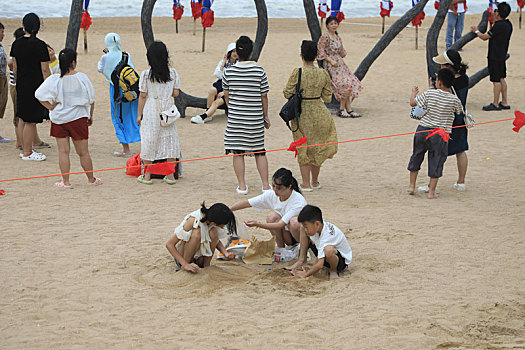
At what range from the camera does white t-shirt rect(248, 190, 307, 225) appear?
5227 millimetres

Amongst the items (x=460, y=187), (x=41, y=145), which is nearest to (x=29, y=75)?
(x=41, y=145)

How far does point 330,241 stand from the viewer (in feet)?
16.2

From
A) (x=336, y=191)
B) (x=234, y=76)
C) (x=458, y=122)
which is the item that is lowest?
(x=336, y=191)

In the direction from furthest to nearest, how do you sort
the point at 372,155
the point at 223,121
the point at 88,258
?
the point at 223,121
the point at 372,155
the point at 88,258

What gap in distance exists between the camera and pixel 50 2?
1345 inches

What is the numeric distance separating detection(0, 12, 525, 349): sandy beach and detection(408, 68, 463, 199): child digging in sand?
1.43 feet

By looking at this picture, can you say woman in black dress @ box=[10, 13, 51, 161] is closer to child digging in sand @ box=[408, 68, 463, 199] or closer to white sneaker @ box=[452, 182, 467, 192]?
child digging in sand @ box=[408, 68, 463, 199]

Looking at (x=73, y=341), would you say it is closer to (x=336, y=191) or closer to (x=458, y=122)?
(x=336, y=191)

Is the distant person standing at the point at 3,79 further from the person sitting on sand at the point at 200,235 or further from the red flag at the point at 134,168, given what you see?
the person sitting on sand at the point at 200,235

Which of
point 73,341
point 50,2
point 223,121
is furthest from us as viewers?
point 50,2

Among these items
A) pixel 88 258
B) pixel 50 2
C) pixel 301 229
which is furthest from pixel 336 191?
pixel 50 2

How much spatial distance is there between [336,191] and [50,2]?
3044 cm

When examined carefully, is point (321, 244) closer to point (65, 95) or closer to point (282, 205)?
point (282, 205)

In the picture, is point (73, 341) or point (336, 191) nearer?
point (73, 341)
